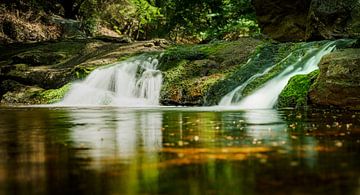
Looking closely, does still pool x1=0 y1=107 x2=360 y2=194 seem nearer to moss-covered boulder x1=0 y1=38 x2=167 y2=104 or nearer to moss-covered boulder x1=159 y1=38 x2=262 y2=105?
moss-covered boulder x1=159 y1=38 x2=262 y2=105

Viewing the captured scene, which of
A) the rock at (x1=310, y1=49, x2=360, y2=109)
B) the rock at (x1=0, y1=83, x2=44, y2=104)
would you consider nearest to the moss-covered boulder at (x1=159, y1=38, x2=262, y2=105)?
the rock at (x1=310, y1=49, x2=360, y2=109)

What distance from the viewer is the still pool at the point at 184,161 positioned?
3164mm

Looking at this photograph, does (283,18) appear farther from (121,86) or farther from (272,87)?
(272,87)

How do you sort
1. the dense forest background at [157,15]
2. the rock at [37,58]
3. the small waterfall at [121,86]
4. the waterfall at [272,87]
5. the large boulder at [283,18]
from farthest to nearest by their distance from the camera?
the dense forest background at [157,15] < the rock at [37,58] < the large boulder at [283,18] < the small waterfall at [121,86] < the waterfall at [272,87]

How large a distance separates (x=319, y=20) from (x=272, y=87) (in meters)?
5.19

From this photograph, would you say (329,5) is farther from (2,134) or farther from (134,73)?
(2,134)

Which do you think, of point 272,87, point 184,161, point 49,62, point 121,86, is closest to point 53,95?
point 121,86

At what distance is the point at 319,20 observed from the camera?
17.8 meters

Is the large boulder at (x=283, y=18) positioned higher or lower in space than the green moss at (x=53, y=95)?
higher

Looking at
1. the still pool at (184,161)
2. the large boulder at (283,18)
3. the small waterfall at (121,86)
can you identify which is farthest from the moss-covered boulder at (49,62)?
the still pool at (184,161)

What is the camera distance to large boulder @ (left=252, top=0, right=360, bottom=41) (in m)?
17.2

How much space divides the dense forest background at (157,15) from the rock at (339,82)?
13.8 m

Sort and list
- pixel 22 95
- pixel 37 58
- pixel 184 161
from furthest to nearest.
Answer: pixel 37 58
pixel 22 95
pixel 184 161

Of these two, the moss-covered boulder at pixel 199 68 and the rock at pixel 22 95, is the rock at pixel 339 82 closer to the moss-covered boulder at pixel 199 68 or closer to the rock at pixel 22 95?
the moss-covered boulder at pixel 199 68
